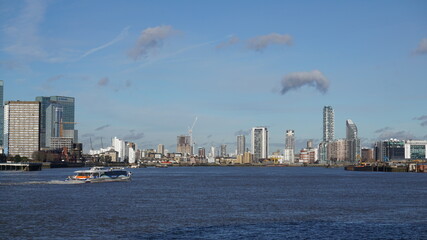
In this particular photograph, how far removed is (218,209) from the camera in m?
75.3

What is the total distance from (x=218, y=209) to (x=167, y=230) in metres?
19.8

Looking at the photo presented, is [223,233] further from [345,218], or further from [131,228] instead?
[345,218]

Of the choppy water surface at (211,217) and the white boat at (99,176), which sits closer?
the choppy water surface at (211,217)

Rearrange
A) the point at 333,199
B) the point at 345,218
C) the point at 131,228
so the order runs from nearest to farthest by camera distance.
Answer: the point at 131,228 < the point at 345,218 < the point at 333,199

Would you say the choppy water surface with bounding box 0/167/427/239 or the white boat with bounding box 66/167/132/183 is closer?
the choppy water surface with bounding box 0/167/427/239

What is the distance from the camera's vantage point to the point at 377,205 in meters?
82.4

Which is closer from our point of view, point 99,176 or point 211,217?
point 211,217

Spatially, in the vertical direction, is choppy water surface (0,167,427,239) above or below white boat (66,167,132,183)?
below

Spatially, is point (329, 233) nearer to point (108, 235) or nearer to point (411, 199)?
point (108, 235)

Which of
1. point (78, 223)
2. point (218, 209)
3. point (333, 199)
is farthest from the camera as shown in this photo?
point (333, 199)

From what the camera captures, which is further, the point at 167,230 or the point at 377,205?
the point at 377,205

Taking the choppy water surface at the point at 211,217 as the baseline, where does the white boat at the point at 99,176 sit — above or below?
above

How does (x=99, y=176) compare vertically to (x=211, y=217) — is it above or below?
above

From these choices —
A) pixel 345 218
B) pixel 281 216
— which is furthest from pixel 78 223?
pixel 345 218
